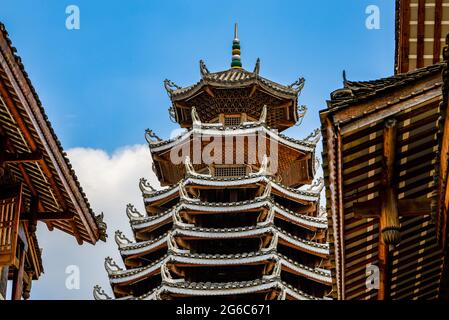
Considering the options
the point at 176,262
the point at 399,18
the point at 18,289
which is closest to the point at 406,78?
the point at 399,18

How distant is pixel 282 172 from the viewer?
55688mm

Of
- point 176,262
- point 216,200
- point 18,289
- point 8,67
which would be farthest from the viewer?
point 216,200

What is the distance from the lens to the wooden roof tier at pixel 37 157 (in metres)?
15.1

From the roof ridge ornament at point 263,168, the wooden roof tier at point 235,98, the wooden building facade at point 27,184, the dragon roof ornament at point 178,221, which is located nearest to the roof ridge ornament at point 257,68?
the wooden roof tier at point 235,98

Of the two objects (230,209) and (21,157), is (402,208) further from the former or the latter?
(230,209)

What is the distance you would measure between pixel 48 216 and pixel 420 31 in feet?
24.1

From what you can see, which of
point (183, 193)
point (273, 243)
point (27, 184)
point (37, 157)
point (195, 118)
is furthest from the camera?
point (195, 118)

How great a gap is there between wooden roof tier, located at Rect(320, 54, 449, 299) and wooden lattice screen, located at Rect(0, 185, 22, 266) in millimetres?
4889

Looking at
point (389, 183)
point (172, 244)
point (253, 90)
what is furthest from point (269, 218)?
point (389, 183)

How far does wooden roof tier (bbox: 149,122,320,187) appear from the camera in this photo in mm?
53688

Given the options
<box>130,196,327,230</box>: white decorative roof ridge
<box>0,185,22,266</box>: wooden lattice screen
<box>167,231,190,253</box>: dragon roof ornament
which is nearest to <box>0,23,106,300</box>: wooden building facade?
<box>0,185,22,266</box>: wooden lattice screen

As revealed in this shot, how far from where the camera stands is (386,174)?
13.3m
